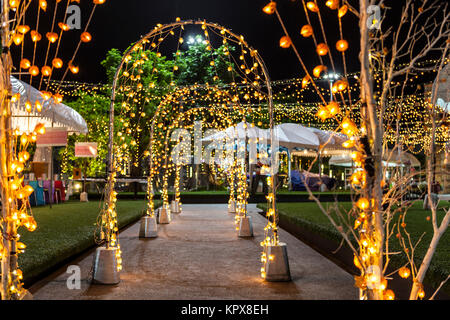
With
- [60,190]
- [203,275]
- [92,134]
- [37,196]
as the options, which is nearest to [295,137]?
[60,190]

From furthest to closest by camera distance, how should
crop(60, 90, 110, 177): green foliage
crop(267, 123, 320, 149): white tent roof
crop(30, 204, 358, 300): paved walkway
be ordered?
1. crop(60, 90, 110, 177): green foliage
2. crop(267, 123, 320, 149): white tent roof
3. crop(30, 204, 358, 300): paved walkway

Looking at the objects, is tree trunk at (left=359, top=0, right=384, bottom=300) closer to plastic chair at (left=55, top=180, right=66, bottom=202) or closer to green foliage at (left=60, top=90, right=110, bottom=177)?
plastic chair at (left=55, top=180, right=66, bottom=202)

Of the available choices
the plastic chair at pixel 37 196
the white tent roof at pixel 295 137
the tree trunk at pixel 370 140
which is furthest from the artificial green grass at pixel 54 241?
the white tent roof at pixel 295 137

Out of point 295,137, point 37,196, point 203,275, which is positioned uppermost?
point 295,137

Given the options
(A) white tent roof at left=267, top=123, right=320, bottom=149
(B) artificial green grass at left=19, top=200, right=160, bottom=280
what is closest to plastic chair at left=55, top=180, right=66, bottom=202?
(B) artificial green grass at left=19, top=200, right=160, bottom=280

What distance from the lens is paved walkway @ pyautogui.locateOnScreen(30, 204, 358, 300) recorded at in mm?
4688

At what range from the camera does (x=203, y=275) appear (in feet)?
18.3

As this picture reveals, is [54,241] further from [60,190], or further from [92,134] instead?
[92,134]

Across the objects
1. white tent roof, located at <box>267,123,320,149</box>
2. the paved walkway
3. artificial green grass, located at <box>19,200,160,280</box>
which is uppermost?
white tent roof, located at <box>267,123,320,149</box>

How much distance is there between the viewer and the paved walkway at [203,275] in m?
4.69

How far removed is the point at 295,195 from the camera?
64.3 ft

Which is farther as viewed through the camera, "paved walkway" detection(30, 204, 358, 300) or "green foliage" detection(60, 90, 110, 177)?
"green foliage" detection(60, 90, 110, 177)
